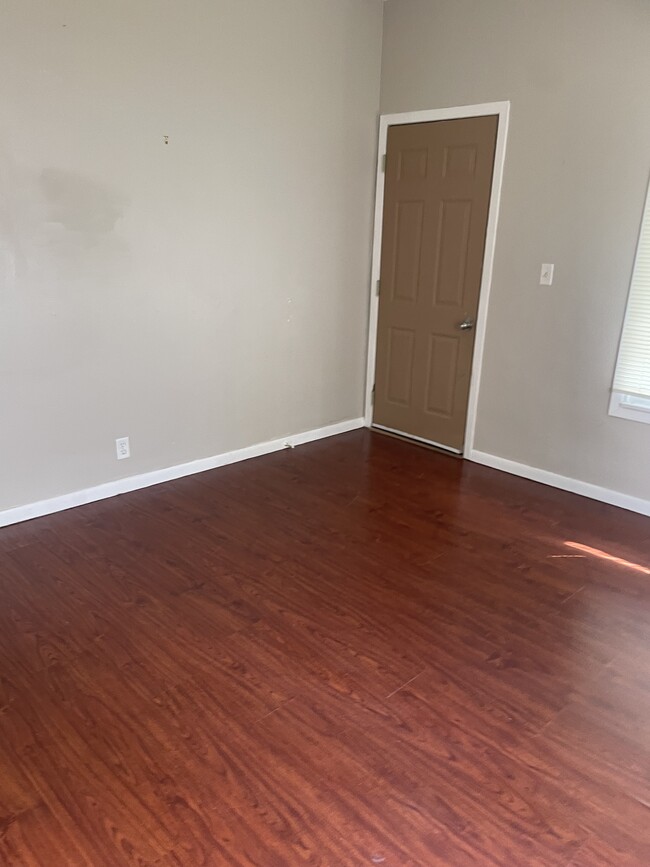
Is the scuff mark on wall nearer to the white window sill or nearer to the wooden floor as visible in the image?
the wooden floor

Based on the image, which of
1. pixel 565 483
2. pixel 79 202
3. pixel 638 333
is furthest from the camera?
pixel 565 483

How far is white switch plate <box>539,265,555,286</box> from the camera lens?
11.9 ft

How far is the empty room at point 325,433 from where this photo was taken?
1779 mm

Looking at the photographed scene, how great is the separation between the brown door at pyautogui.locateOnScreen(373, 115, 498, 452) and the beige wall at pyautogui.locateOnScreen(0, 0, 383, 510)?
11.7 inches

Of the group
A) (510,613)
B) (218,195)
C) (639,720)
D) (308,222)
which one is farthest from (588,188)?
(639,720)

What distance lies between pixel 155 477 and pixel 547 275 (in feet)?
8.46

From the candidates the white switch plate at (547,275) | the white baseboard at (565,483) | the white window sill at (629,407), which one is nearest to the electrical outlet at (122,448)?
the white baseboard at (565,483)

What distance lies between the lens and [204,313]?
3697mm

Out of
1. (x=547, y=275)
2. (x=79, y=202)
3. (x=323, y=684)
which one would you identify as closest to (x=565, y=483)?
(x=547, y=275)

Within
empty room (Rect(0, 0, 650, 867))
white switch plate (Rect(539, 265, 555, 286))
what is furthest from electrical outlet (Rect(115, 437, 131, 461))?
white switch plate (Rect(539, 265, 555, 286))

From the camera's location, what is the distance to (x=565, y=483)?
3.79m

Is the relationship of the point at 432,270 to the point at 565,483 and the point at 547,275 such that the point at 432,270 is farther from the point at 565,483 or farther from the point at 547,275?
the point at 565,483

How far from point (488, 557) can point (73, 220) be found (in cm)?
259

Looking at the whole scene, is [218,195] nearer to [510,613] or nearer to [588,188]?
[588,188]
